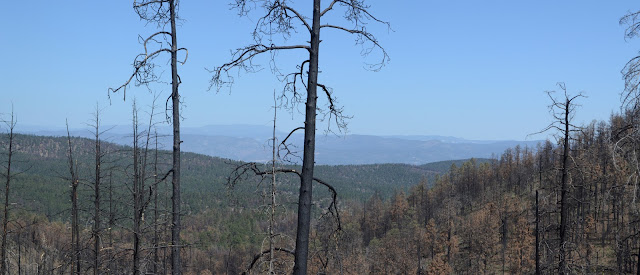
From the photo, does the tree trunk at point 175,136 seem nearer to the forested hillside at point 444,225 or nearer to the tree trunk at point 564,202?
the forested hillside at point 444,225

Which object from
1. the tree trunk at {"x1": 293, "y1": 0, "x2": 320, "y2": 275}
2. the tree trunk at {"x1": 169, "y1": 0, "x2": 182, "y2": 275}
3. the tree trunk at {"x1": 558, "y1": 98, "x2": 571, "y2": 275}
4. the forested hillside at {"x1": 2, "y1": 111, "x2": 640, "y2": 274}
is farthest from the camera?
the forested hillside at {"x1": 2, "y1": 111, "x2": 640, "y2": 274}

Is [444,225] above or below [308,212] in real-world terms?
below

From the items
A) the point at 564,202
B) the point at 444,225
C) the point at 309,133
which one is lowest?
the point at 444,225

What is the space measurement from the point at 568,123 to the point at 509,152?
409 ft

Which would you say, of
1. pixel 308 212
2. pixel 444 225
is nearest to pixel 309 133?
pixel 308 212

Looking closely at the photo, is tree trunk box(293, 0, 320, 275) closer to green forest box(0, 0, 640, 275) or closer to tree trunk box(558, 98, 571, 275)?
green forest box(0, 0, 640, 275)

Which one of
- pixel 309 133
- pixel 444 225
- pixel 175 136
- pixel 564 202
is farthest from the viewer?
pixel 444 225

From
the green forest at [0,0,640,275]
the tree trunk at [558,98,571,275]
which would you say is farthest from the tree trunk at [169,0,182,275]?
the tree trunk at [558,98,571,275]

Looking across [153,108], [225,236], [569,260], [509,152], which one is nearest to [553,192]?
[569,260]

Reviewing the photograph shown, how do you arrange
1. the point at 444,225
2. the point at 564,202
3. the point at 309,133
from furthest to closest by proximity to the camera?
the point at 444,225
the point at 564,202
the point at 309,133

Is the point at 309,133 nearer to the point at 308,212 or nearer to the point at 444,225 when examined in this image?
the point at 308,212

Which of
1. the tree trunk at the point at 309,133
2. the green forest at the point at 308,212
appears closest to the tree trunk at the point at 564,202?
the green forest at the point at 308,212

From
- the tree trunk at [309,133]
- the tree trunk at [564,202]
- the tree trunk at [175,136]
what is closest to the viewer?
the tree trunk at [309,133]

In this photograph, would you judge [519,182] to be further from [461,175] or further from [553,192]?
[553,192]
